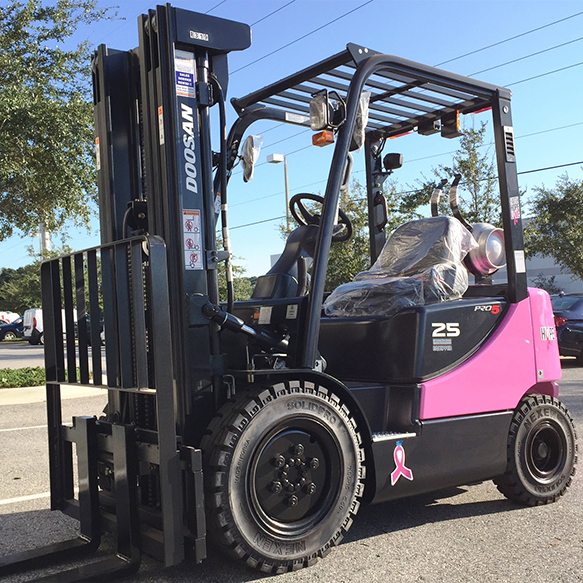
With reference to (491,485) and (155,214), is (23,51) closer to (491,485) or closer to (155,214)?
(155,214)

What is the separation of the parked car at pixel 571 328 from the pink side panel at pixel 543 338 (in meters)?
10.1

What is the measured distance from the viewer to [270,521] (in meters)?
3.66

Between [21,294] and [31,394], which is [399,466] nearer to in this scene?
[31,394]

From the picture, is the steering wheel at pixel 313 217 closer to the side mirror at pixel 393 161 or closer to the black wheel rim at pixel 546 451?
the side mirror at pixel 393 161

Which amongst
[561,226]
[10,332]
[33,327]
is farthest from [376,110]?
[10,332]

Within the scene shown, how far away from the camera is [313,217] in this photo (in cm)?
520

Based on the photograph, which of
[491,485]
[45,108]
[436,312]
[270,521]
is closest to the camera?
[270,521]

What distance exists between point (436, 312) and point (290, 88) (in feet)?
6.12

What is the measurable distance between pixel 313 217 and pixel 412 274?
84cm

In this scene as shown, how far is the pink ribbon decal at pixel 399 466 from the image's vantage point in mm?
4137

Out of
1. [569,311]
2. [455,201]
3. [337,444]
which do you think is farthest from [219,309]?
[569,311]

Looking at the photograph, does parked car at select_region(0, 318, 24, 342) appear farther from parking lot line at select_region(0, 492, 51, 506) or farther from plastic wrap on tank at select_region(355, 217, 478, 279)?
plastic wrap on tank at select_region(355, 217, 478, 279)

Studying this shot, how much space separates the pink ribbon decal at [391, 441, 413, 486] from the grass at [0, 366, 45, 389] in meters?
11.1

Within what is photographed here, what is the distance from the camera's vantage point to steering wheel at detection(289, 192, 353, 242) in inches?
196
